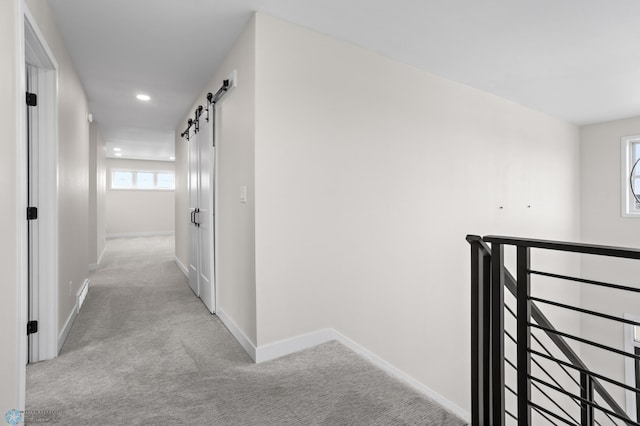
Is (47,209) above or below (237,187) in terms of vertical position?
below

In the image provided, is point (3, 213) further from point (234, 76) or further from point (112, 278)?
point (112, 278)

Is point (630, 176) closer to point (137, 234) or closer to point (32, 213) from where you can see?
point (32, 213)

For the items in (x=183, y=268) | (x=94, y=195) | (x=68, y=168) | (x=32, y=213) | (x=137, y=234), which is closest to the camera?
(x=32, y=213)

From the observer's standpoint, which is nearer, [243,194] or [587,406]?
[587,406]

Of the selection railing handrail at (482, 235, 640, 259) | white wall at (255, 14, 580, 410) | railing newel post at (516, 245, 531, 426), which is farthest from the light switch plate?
railing newel post at (516, 245, 531, 426)

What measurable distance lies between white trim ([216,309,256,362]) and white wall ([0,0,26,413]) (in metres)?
1.19

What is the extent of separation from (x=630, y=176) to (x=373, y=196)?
4.98 m

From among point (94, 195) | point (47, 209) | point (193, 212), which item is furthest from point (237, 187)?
point (94, 195)

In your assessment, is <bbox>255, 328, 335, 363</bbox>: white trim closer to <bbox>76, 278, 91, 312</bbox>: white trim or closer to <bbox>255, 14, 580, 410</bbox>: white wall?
<bbox>255, 14, 580, 410</bbox>: white wall

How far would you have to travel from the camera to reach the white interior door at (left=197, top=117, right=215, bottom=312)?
10.5ft

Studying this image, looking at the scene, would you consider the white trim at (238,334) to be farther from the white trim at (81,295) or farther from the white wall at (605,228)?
the white wall at (605,228)

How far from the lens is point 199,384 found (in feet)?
6.37

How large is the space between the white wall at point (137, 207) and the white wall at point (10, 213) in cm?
895

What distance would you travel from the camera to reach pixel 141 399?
179cm
